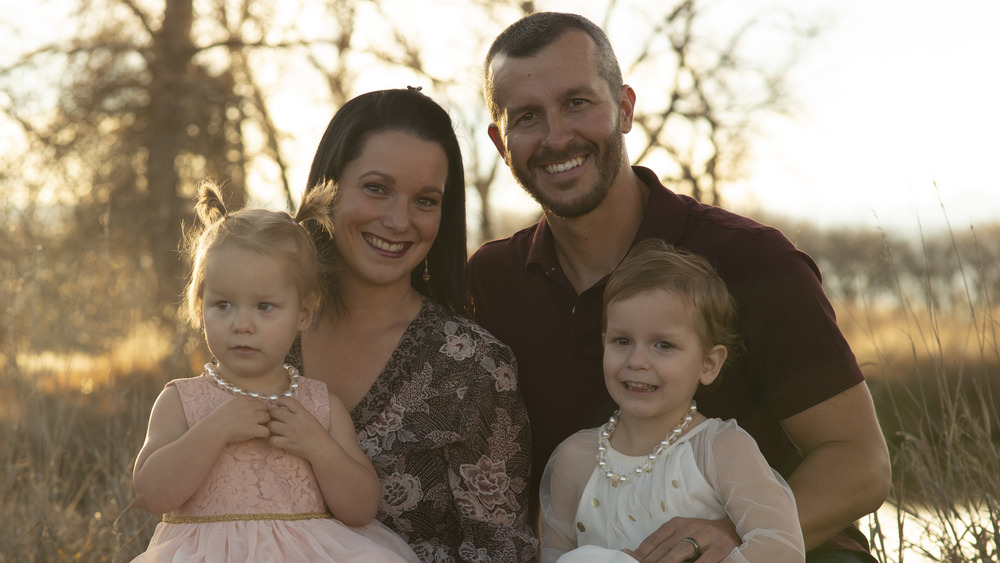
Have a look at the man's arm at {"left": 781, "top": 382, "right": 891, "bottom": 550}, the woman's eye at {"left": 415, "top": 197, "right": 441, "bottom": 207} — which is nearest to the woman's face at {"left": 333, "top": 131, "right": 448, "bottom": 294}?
the woman's eye at {"left": 415, "top": 197, "right": 441, "bottom": 207}

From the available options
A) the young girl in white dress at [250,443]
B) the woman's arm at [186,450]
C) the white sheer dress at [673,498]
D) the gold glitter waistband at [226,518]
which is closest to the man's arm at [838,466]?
the white sheer dress at [673,498]

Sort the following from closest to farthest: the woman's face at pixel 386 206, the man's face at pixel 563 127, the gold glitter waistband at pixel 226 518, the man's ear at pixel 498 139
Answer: the gold glitter waistband at pixel 226 518 → the woman's face at pixel 386 206 → the man's face at pixel 563 127 → the man's ear at pixel 498 139

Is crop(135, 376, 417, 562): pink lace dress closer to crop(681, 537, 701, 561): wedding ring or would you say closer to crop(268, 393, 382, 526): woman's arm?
crop(268, 393, 382, 526): woman's arm

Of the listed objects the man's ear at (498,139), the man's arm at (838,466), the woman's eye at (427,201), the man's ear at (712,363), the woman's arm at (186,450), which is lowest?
the woman's arm at (186,450)

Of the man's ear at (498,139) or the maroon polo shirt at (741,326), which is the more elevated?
the man's ear at (498,139)

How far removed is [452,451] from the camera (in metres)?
2.99

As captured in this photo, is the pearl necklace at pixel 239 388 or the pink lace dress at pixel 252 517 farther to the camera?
the pearl necklace at pixel 239 388

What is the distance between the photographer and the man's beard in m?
3.36

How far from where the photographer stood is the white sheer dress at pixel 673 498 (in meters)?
2.53

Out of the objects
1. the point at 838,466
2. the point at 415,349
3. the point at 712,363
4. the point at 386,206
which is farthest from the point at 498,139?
the point at 838,466

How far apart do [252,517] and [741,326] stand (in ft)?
5.15

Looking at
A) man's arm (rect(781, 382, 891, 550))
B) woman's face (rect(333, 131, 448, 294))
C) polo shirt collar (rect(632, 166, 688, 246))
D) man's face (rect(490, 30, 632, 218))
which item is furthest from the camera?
man's face (rect(490, 30, 632, 218))

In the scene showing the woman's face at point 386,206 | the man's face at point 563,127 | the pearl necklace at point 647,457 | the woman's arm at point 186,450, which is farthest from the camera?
the man's face at point 563,127

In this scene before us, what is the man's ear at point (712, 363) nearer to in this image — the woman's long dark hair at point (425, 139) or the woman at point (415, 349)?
the woman at point (415, 349)
